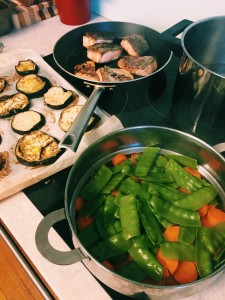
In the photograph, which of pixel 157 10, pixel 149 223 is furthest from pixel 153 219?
pixel 157 10

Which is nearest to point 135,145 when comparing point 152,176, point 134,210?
point 152,176

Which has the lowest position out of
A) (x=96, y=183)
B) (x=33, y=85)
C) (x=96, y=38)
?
(x=96, y=183)

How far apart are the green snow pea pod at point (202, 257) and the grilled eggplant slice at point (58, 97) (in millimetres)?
714

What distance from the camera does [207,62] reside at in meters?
1.18

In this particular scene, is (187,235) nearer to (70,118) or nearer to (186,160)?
(186,160)

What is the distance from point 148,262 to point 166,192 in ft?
0.68

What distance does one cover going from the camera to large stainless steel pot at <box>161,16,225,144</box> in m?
0.86

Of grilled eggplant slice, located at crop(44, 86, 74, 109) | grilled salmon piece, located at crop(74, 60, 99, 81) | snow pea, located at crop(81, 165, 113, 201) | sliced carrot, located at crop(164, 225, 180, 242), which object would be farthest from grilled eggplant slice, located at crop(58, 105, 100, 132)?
sliced carrot, located at crop(164, 225, 180, 242)

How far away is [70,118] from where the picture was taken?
3.69 feet

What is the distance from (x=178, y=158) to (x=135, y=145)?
0.14 m

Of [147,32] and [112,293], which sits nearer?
[112,293]

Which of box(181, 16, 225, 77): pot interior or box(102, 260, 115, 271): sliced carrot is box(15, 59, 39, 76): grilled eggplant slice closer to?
box(181, 16, 225, 77): pot interior

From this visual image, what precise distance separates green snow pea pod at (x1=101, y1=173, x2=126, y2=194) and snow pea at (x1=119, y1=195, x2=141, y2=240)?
0.08m

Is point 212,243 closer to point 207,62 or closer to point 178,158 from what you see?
point 178,158
